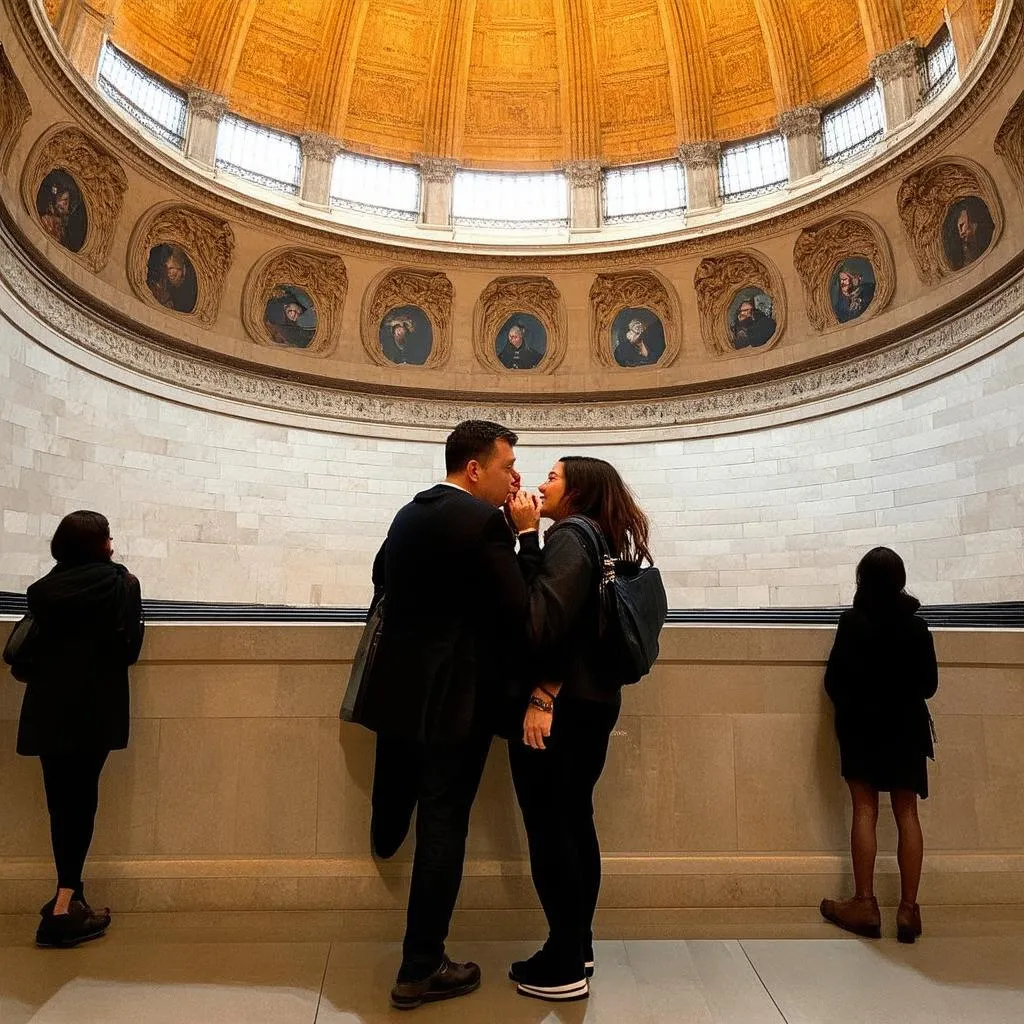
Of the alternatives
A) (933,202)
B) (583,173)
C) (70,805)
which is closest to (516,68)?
(583,173)

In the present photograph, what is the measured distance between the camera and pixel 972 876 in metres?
4.24

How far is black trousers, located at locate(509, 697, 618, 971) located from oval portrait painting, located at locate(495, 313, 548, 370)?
49.3 feet

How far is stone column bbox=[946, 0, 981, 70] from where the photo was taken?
540 inches

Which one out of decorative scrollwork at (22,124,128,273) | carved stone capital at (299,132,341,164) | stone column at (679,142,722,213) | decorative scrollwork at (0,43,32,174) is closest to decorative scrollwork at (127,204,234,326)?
decorative scrollwork at (22,124,128,273)

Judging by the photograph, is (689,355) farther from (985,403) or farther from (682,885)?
(682,885)

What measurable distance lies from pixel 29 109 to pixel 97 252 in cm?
252

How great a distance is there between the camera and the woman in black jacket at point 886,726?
3824 millimetres

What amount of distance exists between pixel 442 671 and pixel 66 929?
2.11m

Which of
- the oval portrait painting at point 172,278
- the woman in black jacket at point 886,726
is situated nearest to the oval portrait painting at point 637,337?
the oval portrait painting at point 172,278

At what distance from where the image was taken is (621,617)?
3.08m

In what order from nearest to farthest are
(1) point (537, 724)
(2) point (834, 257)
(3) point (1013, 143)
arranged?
(1) point (537, 724) → (3) point (1013, 143) → (2) point (834, 257)

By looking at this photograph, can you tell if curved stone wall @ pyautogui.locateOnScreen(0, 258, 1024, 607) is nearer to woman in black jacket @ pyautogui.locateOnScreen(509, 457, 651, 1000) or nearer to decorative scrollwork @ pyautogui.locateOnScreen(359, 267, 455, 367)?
decorative scrollwork @ pyautogui.locateOnScreen(359, 267, 455, 367)

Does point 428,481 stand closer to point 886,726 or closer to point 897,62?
point 897,62

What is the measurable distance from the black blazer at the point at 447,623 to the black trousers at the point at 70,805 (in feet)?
4.67
